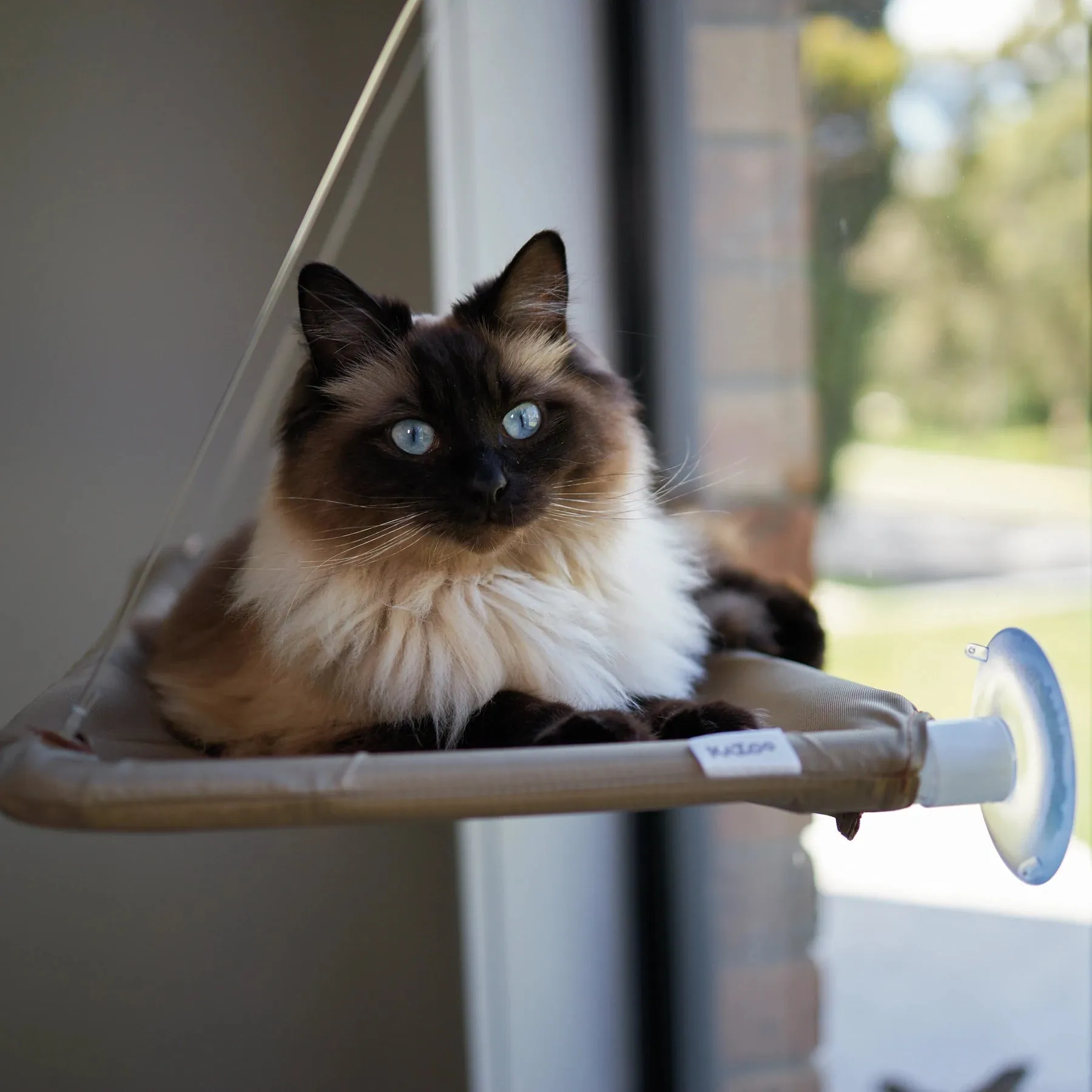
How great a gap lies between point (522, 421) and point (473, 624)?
0.23 meters

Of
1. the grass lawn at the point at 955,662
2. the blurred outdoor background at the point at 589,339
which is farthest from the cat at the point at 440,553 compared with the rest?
the blurred outdoor background at the point at 589,339

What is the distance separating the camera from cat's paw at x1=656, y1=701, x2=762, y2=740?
3.13 ft

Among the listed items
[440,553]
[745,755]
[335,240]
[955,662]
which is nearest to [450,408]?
[440,553]

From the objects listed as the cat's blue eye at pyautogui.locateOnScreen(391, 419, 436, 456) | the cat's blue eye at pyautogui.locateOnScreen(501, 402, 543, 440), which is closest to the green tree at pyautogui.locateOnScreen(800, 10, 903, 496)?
the cat's blue eye at pyautogui.locateOnScreen(501, 402, 543, 440)

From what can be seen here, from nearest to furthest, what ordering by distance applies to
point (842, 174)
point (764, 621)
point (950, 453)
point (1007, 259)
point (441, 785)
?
point (441, 785) → point (764, 621) → point (1007, 259) → point (950, 453) → point (842, 174)

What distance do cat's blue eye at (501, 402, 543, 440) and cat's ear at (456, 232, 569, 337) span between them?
0.34 ft

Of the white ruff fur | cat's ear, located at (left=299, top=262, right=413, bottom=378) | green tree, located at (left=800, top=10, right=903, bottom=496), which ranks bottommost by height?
the white ruff fur

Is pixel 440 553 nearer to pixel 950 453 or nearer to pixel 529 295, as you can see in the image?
pixel 529 295

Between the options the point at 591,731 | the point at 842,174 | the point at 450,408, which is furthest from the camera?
the point at 842,174

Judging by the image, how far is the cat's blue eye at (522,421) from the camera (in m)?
1.12

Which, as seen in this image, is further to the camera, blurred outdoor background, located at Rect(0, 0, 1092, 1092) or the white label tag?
blurred outdoor background, located at Rect(0, 0, 1092, 1092)

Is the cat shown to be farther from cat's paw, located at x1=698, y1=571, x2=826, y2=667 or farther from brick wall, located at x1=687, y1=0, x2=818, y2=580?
brick wall, located at x1=687, y1=0, x2=818, y2=580

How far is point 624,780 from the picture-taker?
79 centimetres

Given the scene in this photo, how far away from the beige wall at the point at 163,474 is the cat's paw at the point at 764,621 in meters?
0.89
